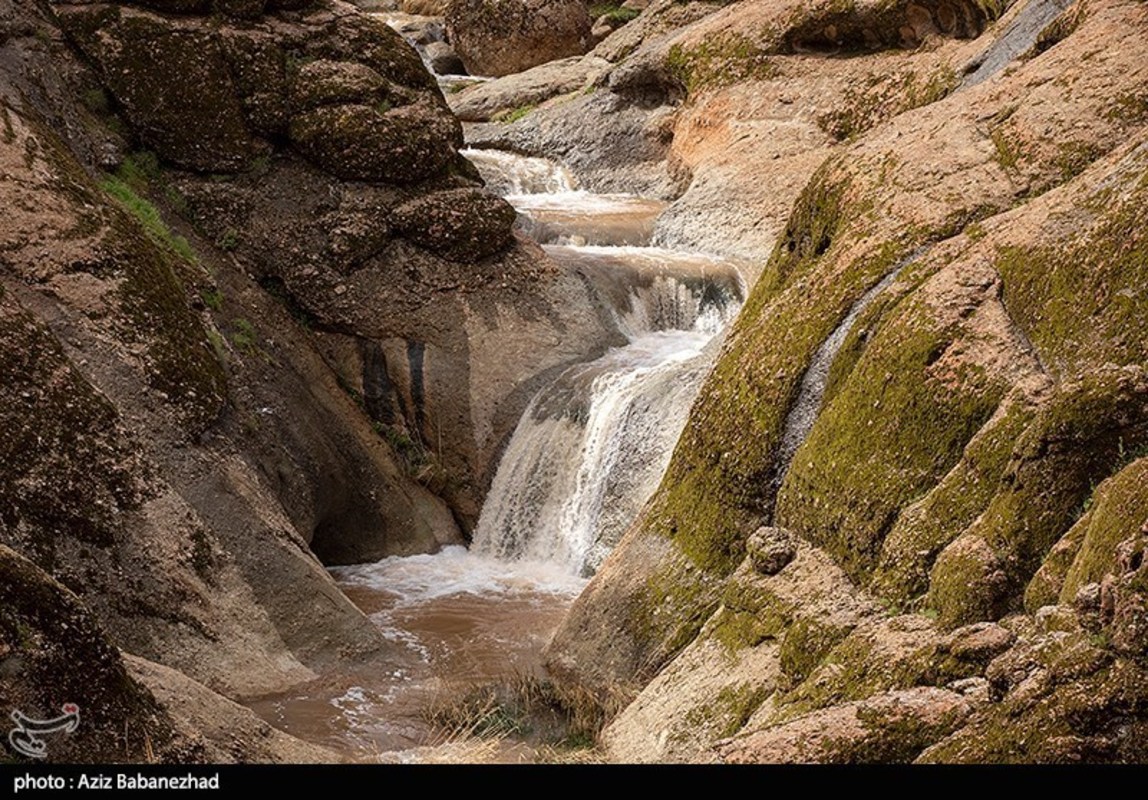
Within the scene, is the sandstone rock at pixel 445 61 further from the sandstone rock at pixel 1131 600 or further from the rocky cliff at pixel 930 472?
the sandstone rock at pixel 1131 600

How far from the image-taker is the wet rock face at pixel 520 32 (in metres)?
33.9

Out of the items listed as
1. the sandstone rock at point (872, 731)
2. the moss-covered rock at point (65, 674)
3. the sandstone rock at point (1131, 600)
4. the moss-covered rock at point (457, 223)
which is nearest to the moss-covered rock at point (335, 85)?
the moss-covered rock at point (457, 223)

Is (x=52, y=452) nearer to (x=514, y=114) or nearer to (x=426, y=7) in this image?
(x=514, y=114)

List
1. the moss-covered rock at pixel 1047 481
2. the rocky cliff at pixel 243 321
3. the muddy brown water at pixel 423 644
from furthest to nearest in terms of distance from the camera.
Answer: the rocky cliff at pixel 243 321, the muddy brown water at pixel 423 644, the moss-covered rock at pixel 1047 481

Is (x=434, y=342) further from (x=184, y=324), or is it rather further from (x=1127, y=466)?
(x=1127, y=466)

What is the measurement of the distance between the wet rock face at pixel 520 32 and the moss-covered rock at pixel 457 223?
16916mm

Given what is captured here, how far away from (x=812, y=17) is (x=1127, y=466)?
18.5 meters

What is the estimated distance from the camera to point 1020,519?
693 cm

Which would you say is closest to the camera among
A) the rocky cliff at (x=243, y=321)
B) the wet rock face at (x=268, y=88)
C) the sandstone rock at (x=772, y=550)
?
the sandstone rock at (x=772, y=550)

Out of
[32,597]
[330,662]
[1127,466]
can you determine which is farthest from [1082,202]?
[330,662]

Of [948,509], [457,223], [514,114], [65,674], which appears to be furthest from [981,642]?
[514,114]

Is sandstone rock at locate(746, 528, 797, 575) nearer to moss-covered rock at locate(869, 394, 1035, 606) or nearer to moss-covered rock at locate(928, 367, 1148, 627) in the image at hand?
moss-covered rock at locate(869, 394, 1035, 606)
